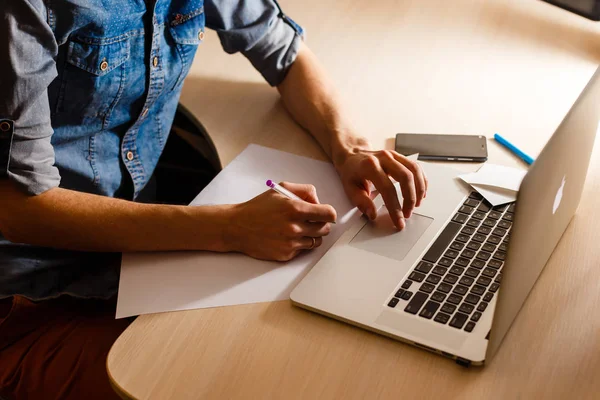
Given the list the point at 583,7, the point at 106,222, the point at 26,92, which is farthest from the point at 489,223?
the point at 583,7

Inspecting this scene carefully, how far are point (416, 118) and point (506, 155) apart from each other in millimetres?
174

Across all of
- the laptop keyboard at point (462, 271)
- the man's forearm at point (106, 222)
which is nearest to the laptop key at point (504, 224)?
the laptop keyboard at point (462, 271)

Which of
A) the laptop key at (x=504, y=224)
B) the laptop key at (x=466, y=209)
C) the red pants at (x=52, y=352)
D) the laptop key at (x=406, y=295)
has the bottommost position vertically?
the red pants at (x=52, y=352)

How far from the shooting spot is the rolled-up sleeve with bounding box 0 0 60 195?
3.09ft

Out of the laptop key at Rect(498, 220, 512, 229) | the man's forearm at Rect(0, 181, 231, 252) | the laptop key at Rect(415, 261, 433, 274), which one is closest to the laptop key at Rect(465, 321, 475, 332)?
the laptop key at Rect(415, 261, 433, 274)

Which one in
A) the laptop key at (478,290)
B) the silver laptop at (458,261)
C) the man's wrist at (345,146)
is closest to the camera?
the silver laptop at (458,261)

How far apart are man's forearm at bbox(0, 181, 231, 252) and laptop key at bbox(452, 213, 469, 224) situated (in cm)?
33

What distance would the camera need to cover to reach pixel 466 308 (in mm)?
900

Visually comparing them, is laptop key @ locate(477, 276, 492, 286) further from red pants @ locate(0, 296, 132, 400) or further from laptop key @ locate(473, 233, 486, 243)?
red pants @ locate(0, 296, 132, 400)

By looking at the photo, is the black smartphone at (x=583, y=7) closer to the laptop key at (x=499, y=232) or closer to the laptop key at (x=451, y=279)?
the laptop key at (x=499, y=232)

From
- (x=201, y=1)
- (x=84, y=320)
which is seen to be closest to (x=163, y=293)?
(x=84, y=320)

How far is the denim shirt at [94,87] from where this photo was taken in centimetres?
97

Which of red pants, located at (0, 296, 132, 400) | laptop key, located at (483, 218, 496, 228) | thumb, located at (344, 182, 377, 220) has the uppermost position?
laptop key, located at (483, 218, 496, 228)

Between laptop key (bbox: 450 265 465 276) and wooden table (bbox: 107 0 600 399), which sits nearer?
wooden table (bbox: 107 0 600 399)
